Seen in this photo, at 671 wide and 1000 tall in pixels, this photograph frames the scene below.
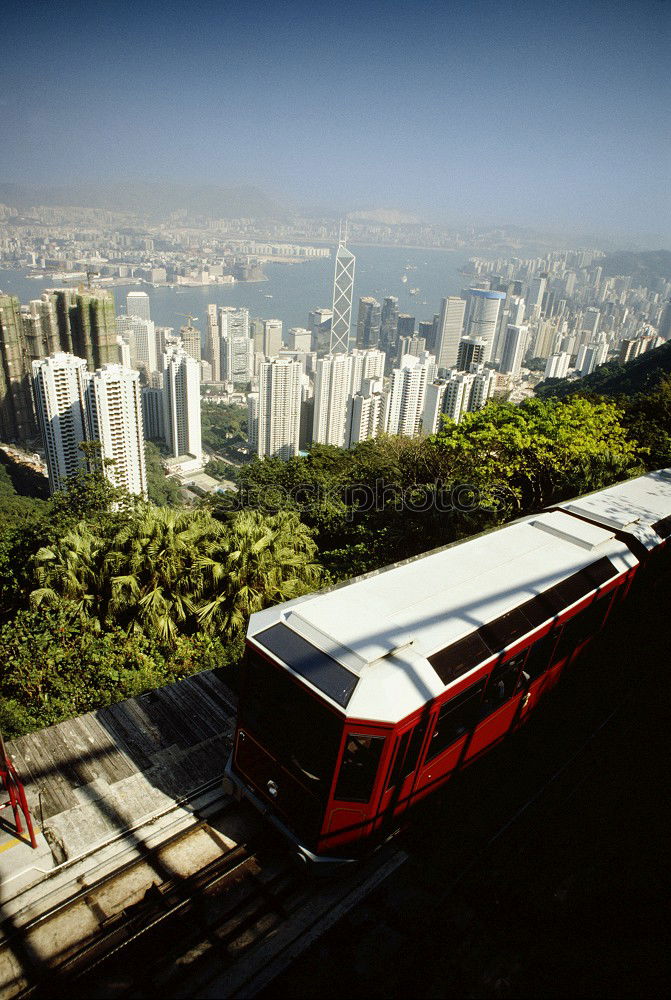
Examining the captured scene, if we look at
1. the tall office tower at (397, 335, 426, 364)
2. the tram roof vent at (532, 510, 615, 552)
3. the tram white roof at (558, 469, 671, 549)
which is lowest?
the tall office tower at (397, 335, 426, 364)

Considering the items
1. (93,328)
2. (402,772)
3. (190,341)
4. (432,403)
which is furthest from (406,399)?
(402,772)

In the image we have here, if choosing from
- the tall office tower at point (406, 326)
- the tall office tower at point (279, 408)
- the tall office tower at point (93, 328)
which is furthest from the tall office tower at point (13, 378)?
the tall office tower at point (406, 326)

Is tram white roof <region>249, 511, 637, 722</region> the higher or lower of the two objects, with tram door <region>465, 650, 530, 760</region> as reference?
higher

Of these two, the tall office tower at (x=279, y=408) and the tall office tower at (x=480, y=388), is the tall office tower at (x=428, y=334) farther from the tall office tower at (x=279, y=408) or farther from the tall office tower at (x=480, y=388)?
the tall office tower at (x=480, y=388)

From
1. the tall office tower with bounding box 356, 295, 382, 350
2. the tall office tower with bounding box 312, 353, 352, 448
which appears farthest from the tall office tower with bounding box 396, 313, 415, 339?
the tall office tower with bounding box 312, 353, 352, 448

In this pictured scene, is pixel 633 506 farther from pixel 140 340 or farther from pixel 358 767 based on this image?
pixel 140 340

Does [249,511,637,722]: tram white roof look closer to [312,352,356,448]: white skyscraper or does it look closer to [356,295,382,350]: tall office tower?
[312,352,356,448]: white skyscraper
